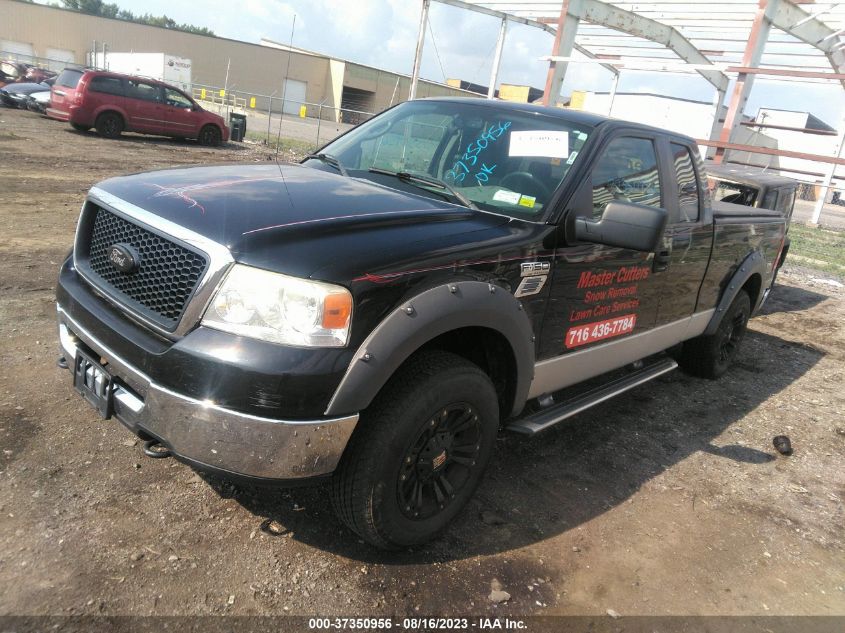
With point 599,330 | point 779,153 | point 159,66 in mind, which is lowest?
point 599,330

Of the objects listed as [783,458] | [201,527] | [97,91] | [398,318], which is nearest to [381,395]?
[398,318]

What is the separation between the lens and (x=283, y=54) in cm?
5834

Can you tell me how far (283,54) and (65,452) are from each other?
61.6 metres

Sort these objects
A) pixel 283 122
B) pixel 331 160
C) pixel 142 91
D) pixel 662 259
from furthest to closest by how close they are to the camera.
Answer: pixel 283 122, pixel 142 91, pixel 662 259, pixel 331 160

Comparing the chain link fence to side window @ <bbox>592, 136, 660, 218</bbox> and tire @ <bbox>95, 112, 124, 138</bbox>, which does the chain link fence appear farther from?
tire @ <bbox>95, 112, 124, 138</bbox>

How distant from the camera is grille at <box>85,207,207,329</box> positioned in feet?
7.51

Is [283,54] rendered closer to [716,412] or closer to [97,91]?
[97,91]

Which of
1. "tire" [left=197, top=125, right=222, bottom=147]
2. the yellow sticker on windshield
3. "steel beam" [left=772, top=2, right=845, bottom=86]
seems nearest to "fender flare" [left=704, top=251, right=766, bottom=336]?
the yellow sticker on windshield

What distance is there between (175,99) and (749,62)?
1598cm

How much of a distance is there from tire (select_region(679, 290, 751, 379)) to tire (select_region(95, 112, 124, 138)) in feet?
54.9

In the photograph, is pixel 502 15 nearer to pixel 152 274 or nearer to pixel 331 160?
pixel 331 160

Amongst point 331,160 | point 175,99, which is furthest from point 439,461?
point 175,99

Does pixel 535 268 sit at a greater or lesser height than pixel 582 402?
greater

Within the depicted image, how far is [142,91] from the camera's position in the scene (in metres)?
17.5
